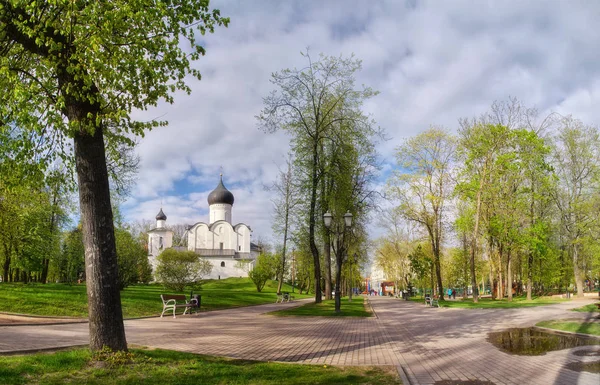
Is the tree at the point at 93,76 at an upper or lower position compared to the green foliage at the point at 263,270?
upper

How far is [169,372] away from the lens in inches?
244

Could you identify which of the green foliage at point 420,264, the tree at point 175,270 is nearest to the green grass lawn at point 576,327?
the tree at point 175,270

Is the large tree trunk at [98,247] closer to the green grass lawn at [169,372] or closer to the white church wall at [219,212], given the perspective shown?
the green grass lawn at [169,372]

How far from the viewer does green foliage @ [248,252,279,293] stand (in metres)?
47.3

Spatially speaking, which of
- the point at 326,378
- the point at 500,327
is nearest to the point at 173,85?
the point at 326,378

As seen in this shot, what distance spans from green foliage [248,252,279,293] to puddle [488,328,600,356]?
36749 millimetres

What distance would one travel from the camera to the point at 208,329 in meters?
13.0

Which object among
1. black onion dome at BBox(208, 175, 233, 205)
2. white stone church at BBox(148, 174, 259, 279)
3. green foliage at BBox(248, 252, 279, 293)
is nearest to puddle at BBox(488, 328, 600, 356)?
green foliage at BBox(248, 252, 279, 293)

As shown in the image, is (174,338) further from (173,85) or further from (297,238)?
(297,238)

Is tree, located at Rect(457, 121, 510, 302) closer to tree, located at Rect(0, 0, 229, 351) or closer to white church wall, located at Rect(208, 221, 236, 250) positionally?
tree, located at Rect(0, 0, 229, 351)

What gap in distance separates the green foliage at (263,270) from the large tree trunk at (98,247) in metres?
40.9

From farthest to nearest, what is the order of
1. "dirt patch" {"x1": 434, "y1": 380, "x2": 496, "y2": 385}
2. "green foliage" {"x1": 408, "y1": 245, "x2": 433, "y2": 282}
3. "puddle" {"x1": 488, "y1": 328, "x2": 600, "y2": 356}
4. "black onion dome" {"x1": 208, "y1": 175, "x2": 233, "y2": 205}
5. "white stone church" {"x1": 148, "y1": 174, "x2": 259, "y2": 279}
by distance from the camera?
"black onion dome" {"x1": 208, "y1": 175, "x2": 233, "y2": 205} → "white stone church" {"x1": 148, "y1": 174, "x2": 259, "y2": 279} → "green foliage" {"x1": 408, "y1": 245, "x2": 433, "y2": 282} → "puddle" {"x1": 488, "y1": 328, "x2": 600, "y2": 356} → "dirt patch" {"x1": 434, "y1": 380, "x2": 496, "y2": 385}

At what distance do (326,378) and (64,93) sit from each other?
6.34m

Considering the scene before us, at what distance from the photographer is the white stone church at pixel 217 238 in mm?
78938
